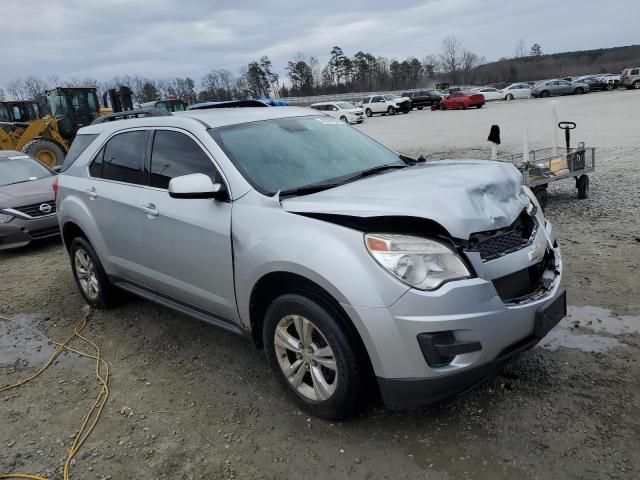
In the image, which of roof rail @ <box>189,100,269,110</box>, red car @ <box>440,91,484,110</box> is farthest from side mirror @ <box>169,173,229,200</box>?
red car @ <box>440,91,484,110</box>

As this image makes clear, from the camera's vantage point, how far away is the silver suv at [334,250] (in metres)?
2.57

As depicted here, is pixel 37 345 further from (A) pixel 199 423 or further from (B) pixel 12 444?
(A) pixel 199 423

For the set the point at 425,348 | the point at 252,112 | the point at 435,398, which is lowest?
the point at 435,398

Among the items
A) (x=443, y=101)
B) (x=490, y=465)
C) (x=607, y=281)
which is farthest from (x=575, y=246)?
(x=443, y=101)

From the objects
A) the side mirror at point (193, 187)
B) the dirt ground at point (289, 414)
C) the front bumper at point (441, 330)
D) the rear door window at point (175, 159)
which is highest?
the rear door window at point (175, 159)

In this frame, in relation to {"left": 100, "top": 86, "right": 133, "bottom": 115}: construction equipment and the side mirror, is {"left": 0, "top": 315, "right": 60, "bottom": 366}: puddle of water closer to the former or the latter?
the side mirror

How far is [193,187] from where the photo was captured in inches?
128

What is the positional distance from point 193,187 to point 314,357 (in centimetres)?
130

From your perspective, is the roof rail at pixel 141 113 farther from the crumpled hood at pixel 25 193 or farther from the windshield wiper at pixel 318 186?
the crumpled hood at pixel 25 193

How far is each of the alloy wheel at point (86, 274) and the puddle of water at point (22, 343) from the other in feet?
1.89

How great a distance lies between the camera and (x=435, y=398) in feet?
8.59

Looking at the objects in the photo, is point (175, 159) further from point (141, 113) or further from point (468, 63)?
point (468, 63)

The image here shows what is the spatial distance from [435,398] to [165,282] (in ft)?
7.44

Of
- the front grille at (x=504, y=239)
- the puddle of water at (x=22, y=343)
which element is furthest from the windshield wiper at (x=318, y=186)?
the puddle of water at (x=22, y=343)
